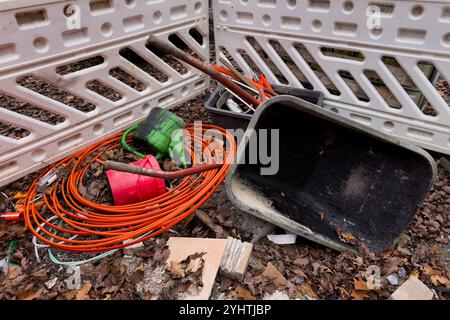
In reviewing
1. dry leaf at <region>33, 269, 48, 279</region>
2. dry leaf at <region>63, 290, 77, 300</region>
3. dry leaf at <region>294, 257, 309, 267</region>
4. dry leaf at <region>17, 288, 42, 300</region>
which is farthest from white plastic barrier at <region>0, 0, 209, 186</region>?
dry leaf at <region>294, 257, 309, 267</region>

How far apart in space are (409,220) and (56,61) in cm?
300

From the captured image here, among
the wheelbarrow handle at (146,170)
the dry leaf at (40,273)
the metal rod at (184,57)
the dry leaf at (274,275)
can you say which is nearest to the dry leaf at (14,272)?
the dry leaf at (40,273)

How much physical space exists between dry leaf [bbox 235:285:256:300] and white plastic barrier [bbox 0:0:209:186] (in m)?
2.08

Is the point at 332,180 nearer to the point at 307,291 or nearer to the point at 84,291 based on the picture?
the point at 307,291

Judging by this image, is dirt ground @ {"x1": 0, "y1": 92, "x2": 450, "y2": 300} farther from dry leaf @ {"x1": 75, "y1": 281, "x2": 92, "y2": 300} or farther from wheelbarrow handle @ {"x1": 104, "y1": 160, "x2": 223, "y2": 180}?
wheelbarrow handle @ {"x1": 104, "y1": 160, "x2": 223, "y2": 180}

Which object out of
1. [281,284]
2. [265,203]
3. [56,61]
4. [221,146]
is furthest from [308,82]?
[56,61]

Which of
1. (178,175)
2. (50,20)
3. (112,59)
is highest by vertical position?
(50,20)

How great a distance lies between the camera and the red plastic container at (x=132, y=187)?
103 inches

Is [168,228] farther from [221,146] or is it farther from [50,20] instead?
[50,20]

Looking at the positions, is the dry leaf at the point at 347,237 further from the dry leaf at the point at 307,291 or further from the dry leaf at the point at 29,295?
the dry leaf at the point at 29,295

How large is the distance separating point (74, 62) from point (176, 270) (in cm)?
201
